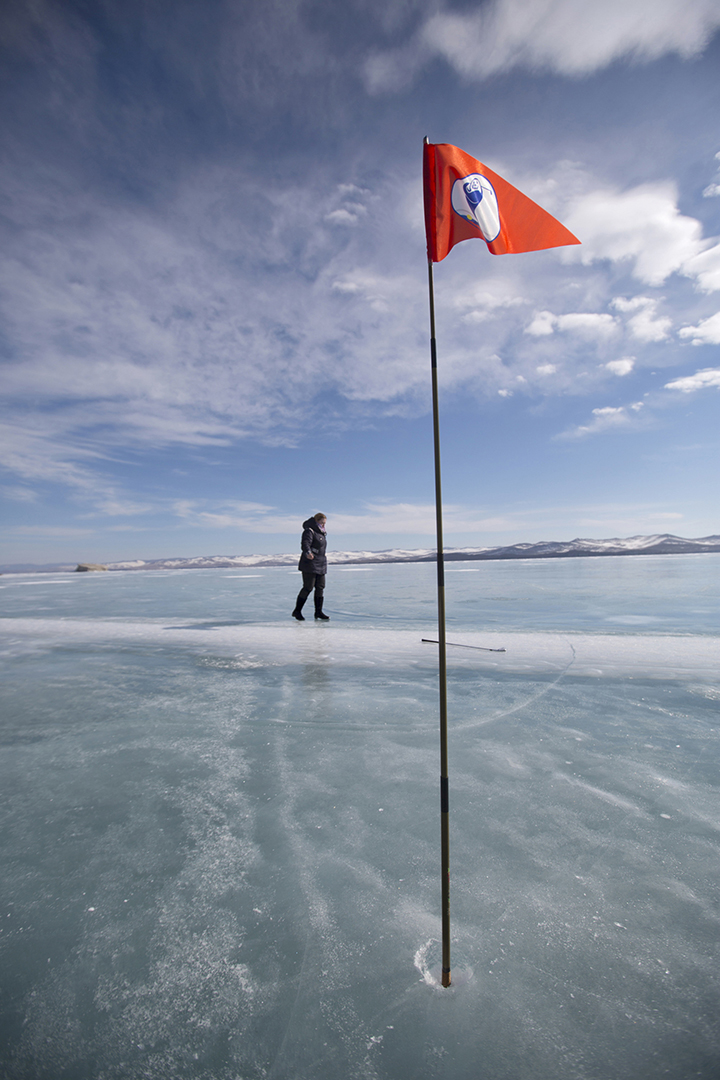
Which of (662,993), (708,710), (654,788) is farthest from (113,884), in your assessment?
(708,710)

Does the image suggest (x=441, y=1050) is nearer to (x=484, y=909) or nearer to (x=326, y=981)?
(x=326, y=981)

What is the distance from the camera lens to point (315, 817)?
2678 millimetres

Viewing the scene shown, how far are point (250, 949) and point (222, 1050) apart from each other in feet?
1.16

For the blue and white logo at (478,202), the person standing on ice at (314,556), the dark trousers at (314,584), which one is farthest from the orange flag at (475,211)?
the dark trousers at (314,584)

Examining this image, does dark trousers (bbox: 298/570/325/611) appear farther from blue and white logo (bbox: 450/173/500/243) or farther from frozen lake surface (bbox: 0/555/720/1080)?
blue and white logo (bbox: 450/173/500/243)

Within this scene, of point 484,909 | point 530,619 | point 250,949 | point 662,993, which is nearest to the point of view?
point 662,993

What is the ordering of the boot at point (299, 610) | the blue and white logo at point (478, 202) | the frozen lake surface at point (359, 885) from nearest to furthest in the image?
1. the frozen lake surface at point (359, 885)
2. the blue and white logo at point (478, 202)
3. the boot at point (299, 610)

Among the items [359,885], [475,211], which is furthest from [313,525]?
[359,885]

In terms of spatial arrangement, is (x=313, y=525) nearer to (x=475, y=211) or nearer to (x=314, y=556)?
(x=314, y=556)

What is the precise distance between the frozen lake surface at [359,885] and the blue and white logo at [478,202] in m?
3.46

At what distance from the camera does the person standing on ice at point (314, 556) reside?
9.73 m

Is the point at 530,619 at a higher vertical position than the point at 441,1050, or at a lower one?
higher

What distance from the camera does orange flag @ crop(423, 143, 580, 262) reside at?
277 centimetres

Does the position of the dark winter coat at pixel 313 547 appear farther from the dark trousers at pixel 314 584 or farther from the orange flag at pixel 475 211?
the orange flag at pixel 475 211
